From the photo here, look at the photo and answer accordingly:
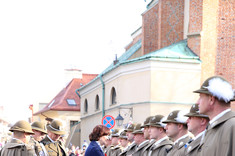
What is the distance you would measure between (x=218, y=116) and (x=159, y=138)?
413 cm

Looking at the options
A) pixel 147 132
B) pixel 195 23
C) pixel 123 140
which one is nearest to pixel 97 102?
pixel 195 23

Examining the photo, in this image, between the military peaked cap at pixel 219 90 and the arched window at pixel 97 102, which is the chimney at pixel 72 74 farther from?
the military peaked cap at pixel 219 90

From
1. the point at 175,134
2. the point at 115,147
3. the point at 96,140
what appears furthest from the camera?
the point at 115,147

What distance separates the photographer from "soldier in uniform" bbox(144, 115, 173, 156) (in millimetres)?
8922

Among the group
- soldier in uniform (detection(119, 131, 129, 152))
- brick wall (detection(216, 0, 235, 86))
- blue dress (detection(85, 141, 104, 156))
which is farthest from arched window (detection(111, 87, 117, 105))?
blue dress (detection(85, 141, 104, 156))

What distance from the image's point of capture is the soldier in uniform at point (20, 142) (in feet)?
29.0

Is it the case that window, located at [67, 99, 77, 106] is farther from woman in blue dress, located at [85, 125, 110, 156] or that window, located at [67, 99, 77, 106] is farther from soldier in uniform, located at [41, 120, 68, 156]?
woman in blue dress, located at [85, 125, 110, 156]

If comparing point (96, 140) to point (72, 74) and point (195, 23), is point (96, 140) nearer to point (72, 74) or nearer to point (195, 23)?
point (195, 23)

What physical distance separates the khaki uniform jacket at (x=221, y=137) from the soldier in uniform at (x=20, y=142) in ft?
Answer: 14.9

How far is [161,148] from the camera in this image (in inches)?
352

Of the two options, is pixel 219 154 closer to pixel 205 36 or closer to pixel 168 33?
pixel 205 36

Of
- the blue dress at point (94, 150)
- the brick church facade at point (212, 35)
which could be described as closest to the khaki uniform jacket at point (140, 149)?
the blue dress at point (94, 150)

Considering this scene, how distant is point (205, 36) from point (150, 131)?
61.1 feet

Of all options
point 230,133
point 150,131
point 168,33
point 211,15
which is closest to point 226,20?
point 211,15
